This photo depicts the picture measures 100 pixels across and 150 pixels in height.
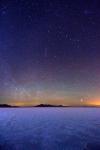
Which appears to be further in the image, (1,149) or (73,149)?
(73,149)

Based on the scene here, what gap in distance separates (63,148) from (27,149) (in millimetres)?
6531

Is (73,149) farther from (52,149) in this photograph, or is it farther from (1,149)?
(1,149)

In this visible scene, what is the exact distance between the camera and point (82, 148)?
43375mm

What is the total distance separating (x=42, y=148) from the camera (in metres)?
42.7

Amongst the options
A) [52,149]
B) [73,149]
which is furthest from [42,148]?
[73,149]

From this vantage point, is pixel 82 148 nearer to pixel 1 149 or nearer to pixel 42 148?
pixel 42 148

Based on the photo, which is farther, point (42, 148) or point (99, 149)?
point (42, 148)

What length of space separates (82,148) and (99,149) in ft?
14.7

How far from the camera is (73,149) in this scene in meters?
42.3

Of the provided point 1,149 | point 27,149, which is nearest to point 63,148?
point 27,149

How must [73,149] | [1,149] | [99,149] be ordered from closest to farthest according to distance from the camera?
1. [1,149]
2. [99,149]
3. [73,149]

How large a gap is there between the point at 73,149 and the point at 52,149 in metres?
3.52

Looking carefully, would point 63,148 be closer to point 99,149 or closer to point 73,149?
point 73,149

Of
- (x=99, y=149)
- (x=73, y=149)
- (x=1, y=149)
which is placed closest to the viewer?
(x=1, y=149)
